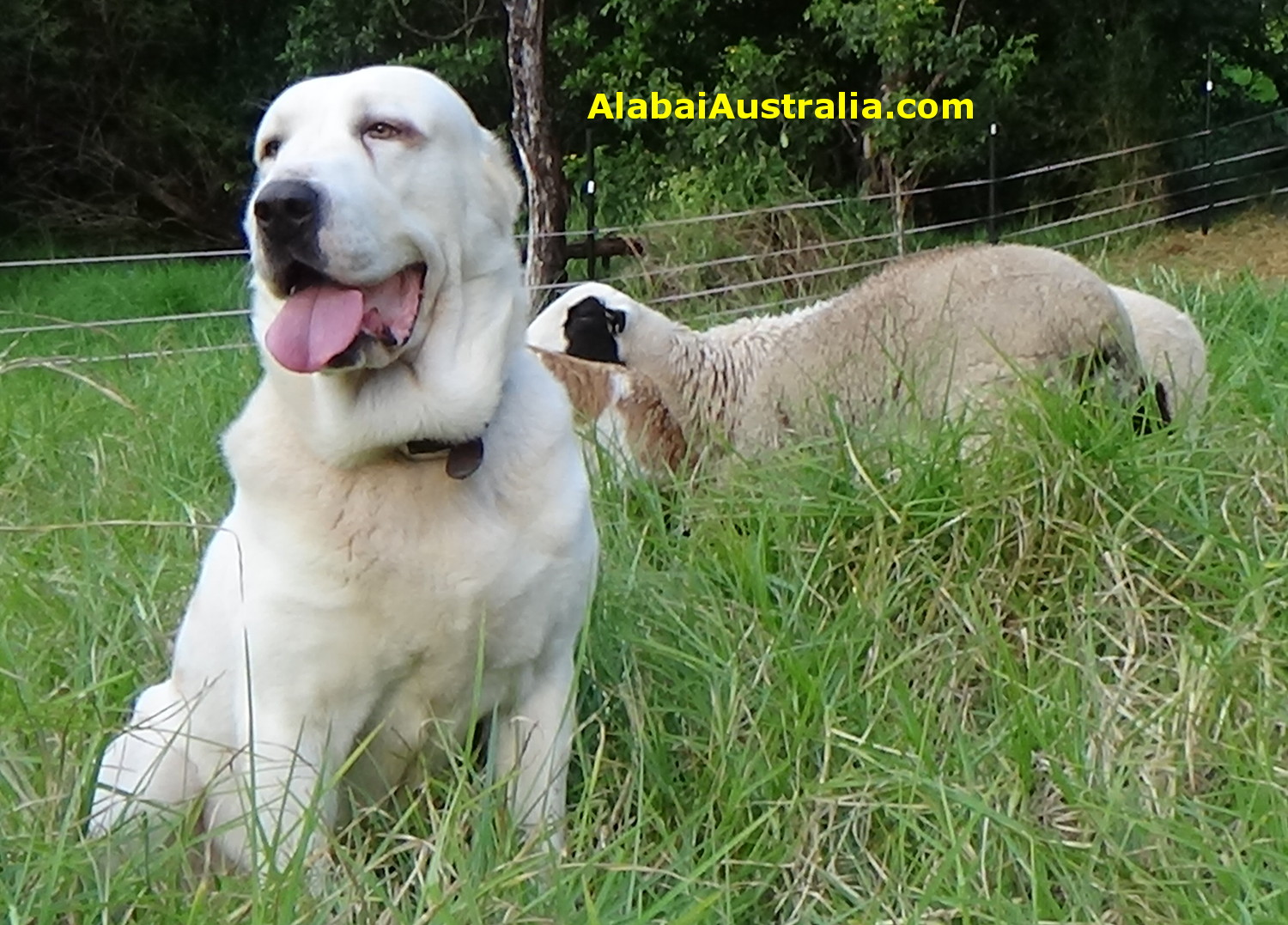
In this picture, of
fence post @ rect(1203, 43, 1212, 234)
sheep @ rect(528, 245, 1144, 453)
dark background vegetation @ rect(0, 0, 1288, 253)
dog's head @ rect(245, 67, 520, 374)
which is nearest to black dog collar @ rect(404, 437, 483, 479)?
dog's head @ rect(245, 67, 520, 374)

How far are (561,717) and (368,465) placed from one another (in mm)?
476

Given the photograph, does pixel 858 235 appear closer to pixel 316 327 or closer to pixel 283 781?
pixel 316 327

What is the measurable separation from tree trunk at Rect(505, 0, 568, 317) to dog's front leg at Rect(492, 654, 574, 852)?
5.19m

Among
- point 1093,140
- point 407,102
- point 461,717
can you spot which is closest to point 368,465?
point 461,717

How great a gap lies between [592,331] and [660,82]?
6.84m

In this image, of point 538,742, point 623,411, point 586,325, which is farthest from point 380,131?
point 586,325

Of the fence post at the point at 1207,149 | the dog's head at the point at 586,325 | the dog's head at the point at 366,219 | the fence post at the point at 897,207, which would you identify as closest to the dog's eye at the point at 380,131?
the dog's head at the point at 366,219

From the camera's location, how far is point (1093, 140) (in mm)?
11758

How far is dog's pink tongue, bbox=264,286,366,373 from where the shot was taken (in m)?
2.05

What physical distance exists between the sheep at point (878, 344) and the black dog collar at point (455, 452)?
1.36m

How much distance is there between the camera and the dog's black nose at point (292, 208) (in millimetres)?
1970

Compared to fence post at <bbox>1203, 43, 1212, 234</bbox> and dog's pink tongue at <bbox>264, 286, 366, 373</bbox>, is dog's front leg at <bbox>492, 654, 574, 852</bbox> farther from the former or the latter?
fence post at <bbox>1203, 43, 1212, 234</bbox>

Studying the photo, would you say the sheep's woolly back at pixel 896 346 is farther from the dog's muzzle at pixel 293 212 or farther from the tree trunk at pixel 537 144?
the tree trunk at pixel 537 144

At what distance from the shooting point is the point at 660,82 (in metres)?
11.0
